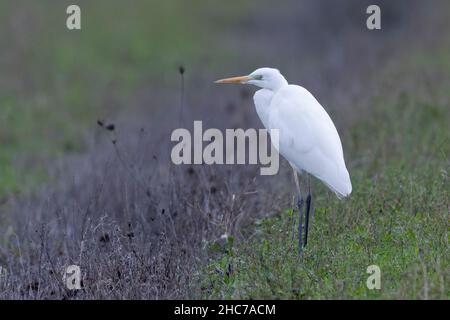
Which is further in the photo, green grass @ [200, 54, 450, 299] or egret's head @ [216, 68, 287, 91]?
egret's head @ [216, 68, 287, 91]

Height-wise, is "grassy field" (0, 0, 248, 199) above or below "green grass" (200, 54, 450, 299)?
above

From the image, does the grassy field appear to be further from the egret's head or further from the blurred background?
the egret's head

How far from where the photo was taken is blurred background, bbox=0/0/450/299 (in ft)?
19.0

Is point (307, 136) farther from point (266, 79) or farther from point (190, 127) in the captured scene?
point (190, 127)

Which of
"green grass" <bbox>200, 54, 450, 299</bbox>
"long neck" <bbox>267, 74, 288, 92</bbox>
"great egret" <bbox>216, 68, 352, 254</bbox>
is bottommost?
"green grass" <bbox>200, 54, 450, 299</bbox>

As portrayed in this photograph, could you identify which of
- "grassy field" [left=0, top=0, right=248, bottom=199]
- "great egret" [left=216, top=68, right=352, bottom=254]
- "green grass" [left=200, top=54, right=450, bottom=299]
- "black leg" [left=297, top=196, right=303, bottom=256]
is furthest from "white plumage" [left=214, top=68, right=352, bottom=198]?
"grassy field" [left=0, top=0, right=248, bottom=199]

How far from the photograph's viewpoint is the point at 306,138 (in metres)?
6.21

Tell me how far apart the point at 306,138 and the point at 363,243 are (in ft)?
2.74

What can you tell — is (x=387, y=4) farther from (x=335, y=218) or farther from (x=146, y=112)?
(x=335, y=218)

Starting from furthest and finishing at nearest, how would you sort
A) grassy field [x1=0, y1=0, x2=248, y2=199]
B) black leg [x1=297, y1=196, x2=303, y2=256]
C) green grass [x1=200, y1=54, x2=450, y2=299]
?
grassy field [x1=0, y1=0, x2=248, y2=199] < black leg [x1=297, y1=196, x2=303, y2=256] < green grass [x1=200, y1=54, x2=450, y2=299]

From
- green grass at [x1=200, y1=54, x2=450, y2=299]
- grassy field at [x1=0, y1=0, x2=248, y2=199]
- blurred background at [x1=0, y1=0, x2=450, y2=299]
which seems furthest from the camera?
grassy field at [x1=0, y1=0, x2=248, y2=199]

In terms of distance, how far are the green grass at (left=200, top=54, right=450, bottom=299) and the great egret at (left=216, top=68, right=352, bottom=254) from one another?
0.94 ft

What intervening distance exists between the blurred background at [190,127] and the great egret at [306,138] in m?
0.44

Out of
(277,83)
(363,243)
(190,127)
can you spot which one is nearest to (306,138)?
(277,83)
